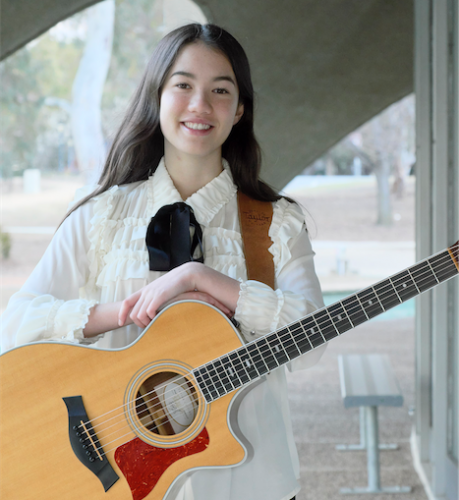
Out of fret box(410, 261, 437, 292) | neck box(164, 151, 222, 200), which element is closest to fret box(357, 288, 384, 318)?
fret box(410, 261, 437, 292)

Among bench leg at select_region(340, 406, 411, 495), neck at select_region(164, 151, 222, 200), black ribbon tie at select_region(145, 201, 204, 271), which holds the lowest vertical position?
bench leg at select_region(340, 406, 411, 495)

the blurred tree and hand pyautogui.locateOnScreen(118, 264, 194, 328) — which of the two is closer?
hand pyautogui.locateOnScreen(118, 264, 194, 328)

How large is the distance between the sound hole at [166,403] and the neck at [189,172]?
0.53 metres

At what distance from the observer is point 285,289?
1396 millimetres

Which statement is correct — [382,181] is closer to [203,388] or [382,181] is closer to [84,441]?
[203,388]

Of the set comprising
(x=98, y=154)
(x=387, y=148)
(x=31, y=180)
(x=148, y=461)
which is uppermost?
(x=387, y=148)

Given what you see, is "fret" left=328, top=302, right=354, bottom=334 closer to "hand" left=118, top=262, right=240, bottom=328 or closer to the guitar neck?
the guitar neck

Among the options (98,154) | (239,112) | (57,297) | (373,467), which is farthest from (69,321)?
(98,154)

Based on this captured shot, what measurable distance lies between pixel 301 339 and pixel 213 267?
0.33m

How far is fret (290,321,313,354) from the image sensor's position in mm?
1264

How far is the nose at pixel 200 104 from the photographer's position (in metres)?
1.36

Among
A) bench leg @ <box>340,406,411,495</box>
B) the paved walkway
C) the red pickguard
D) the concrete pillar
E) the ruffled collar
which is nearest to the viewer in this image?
the red pickguard

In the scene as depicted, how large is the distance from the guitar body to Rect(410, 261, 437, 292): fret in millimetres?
463

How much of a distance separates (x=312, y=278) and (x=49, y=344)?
0.69 meters
